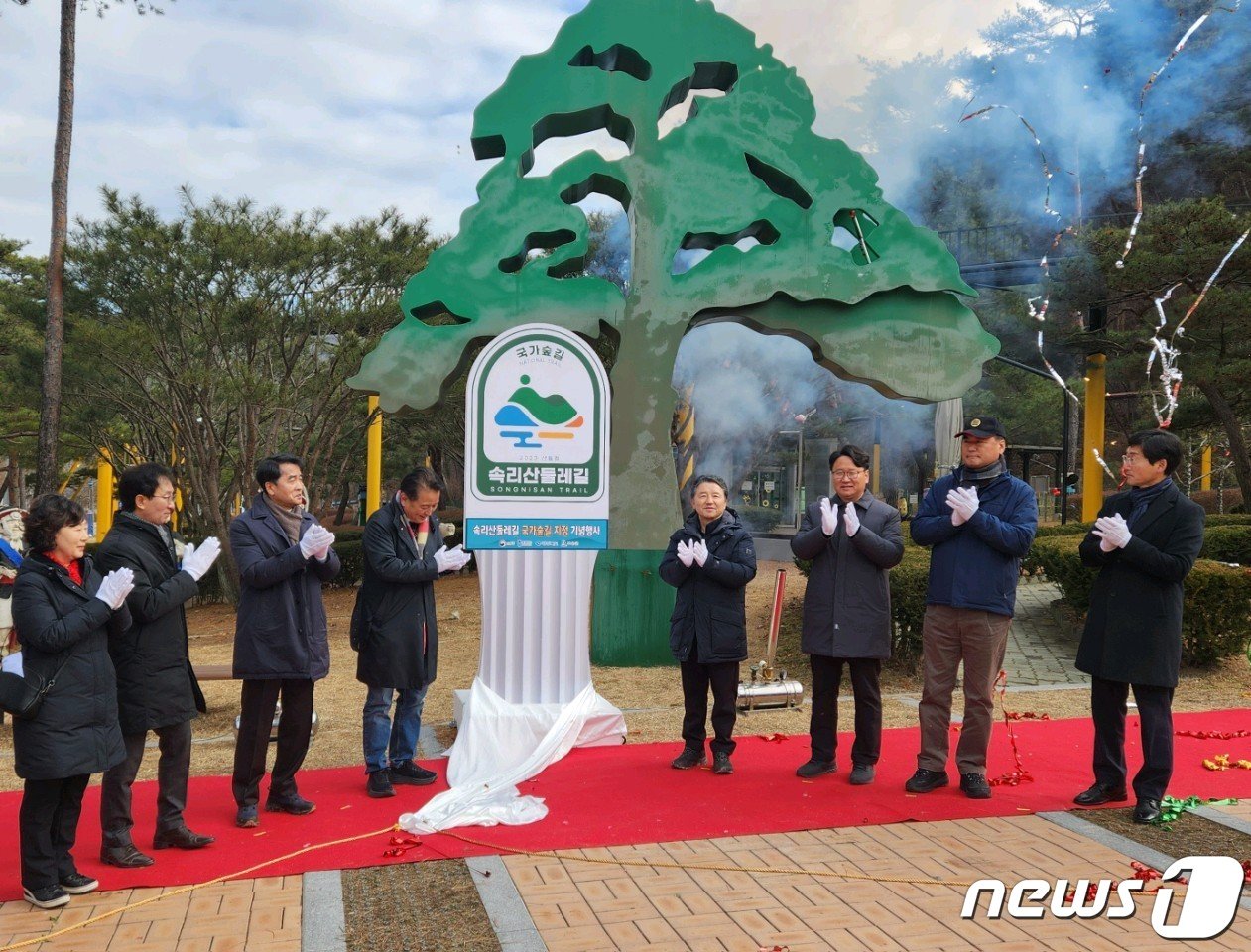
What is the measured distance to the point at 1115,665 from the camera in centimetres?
456

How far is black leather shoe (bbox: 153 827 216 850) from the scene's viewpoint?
13.4ft

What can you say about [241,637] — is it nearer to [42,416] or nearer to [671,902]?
[671,902]

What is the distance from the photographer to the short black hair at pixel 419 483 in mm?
4934

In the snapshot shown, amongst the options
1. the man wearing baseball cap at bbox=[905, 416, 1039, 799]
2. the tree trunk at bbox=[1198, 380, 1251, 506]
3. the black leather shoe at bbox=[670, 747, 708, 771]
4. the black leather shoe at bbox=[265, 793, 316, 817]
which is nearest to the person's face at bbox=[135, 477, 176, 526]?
the black leather shoe at bbox=[265, 793, 316, 817]

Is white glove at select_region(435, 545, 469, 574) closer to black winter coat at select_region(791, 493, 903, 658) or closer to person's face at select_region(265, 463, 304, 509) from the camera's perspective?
person's face at select_region(265, 463, 304, 509)

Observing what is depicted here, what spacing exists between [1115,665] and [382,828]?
3128 mm

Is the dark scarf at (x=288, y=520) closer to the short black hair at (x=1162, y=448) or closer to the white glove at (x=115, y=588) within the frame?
the white glove at (x=115, y=588)

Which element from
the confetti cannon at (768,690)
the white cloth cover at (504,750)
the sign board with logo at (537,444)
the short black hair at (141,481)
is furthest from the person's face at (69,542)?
the confetti cannon at (768,690)

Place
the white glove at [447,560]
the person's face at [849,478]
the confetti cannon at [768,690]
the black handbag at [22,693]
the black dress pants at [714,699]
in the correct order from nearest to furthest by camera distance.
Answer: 1. the black handbag at [22,693]
2. the white glove at [447,560]
3. the person's face at [849,478]
4. the black dress pants at [714,699]
5. the confetti cannon at [768,690]

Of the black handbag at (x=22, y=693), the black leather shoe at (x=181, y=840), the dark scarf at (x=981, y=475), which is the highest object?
the dark scarf at (x=981, y=475)

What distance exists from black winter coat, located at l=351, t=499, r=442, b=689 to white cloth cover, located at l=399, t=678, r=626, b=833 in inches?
22.8

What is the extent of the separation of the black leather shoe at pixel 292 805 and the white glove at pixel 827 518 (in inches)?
102

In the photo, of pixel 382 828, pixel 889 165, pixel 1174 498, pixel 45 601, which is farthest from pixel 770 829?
pixel 889 165

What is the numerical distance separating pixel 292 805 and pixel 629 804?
145 centimetres
